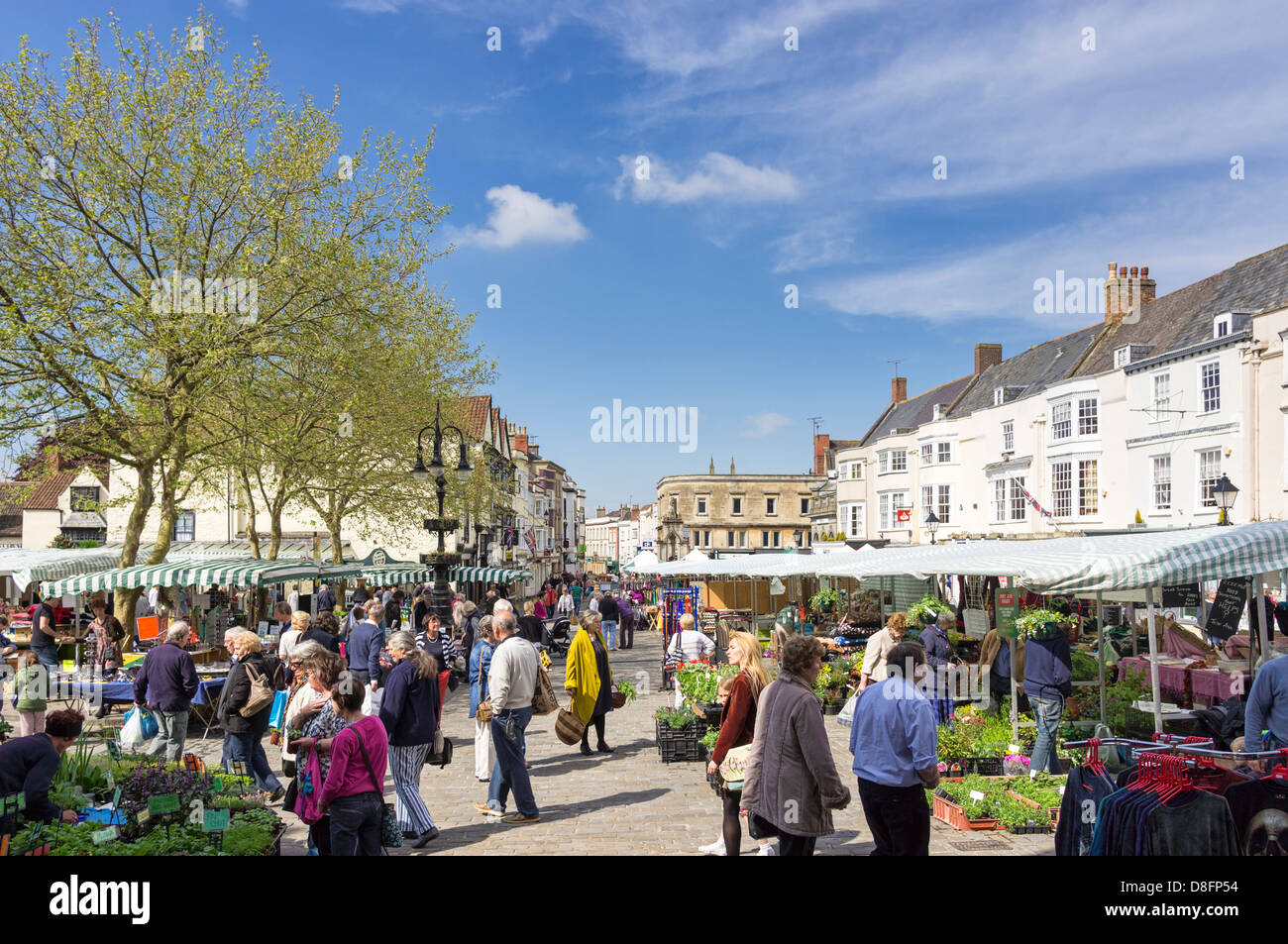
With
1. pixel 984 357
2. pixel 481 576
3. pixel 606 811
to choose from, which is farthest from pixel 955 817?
pixel 984 357

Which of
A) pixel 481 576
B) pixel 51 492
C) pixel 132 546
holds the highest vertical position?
pixel 51 492

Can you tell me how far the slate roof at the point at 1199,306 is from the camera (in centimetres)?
2895

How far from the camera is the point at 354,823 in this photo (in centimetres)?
543

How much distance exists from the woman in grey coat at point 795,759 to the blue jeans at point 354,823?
2414mm

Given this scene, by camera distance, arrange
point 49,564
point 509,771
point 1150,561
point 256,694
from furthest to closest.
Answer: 1. point 49,564
2. point 256,694
3. point 509,771
4. point 1150,561

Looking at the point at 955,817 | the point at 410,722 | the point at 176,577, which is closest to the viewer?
the point at 410,722

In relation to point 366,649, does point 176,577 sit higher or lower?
higher

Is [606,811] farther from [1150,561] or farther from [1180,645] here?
[1180,645]

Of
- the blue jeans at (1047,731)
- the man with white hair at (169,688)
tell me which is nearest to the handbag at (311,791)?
the man with white hair at (169,688)

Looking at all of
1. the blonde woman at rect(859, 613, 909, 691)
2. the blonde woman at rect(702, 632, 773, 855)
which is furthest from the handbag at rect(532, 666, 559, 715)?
the blonde woman at rect(859, 613, 909, 691)

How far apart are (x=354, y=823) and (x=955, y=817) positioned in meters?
5.31

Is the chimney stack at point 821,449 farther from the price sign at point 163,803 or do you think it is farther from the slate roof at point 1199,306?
the price sign at point 163,803
